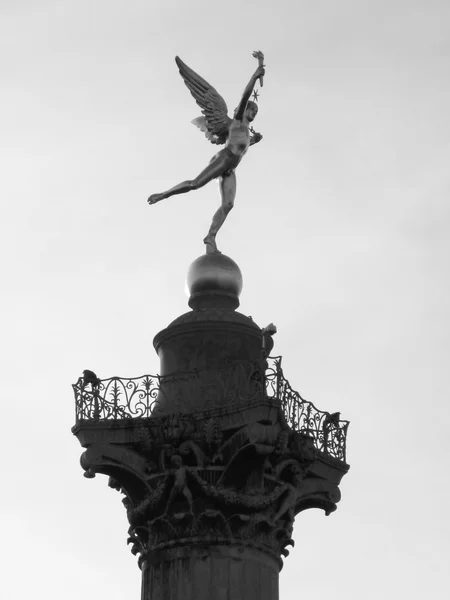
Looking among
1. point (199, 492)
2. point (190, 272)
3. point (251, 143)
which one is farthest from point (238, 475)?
point (251, 143)

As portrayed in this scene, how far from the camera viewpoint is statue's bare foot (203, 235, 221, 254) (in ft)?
151

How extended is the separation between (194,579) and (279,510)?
85.0 inches

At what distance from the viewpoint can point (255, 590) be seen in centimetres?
4203

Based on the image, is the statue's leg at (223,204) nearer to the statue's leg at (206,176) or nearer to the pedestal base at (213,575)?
the statue's leg at (206,176)

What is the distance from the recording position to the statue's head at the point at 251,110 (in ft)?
152

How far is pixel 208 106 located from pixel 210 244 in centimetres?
335

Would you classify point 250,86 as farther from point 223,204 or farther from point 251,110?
point 223,204

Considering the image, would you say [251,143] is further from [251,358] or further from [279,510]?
[279,510]

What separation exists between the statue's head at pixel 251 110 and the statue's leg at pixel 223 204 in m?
1.24

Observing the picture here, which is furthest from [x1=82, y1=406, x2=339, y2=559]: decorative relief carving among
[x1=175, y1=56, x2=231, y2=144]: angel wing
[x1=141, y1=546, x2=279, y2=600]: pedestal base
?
[x1=175, y1=56, x2=231, y2=144]: angel wing

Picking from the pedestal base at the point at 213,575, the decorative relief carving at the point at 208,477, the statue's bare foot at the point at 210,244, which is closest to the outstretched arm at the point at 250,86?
the statue's bare foot at the point at 210,244

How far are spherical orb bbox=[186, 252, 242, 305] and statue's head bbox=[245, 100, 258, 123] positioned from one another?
133 inches

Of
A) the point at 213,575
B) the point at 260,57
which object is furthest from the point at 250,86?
the point at 213,575

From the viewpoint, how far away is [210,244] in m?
45.9
